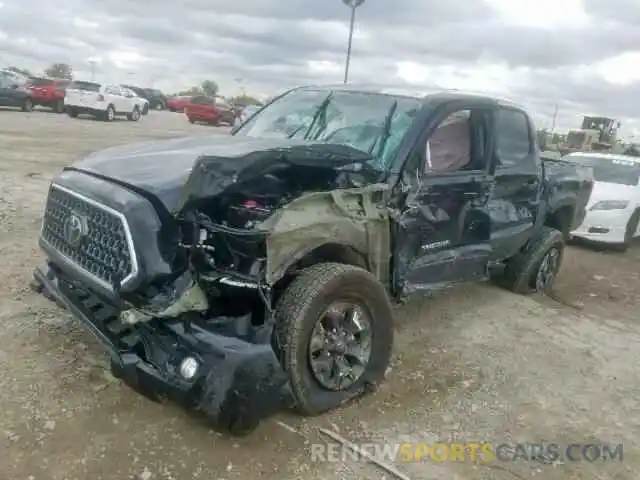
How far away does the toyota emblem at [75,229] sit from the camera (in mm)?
3715

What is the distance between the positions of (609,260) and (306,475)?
777 centimetres

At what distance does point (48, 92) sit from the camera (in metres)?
29.0

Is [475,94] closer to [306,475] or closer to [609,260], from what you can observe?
[306,475]

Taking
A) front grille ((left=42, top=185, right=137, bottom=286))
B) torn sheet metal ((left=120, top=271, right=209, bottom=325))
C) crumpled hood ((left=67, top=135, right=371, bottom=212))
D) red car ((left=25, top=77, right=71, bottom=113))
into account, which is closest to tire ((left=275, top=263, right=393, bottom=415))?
torn sheet metal ((left=120, top=271, right=209, bottom=325))

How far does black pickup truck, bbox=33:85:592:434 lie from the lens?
3.29 meters

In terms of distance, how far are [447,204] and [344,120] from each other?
0.99 metres

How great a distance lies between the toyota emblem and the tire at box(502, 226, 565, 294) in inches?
170

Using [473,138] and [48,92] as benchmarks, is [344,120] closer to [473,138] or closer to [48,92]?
[473,138]

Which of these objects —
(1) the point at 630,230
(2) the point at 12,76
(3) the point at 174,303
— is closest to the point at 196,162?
(3) the point at 174,303

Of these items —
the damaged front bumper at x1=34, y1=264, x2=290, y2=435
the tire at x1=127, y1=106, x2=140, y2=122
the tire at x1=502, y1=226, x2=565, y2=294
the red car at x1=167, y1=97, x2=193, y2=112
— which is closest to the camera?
the damaged front bumper at x1=34, y1=264, x2=290, y2=435

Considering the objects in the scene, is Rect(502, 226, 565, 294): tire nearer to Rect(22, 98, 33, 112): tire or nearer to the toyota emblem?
the toyota emblem

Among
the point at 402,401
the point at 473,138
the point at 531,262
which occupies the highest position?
the point at 473,138

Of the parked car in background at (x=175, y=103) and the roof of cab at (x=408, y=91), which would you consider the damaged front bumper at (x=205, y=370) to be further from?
the parked car in background at (x=175, y=103)

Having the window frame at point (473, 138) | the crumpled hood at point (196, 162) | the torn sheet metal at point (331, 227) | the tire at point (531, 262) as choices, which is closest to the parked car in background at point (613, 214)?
the tire at point (531, 262)
